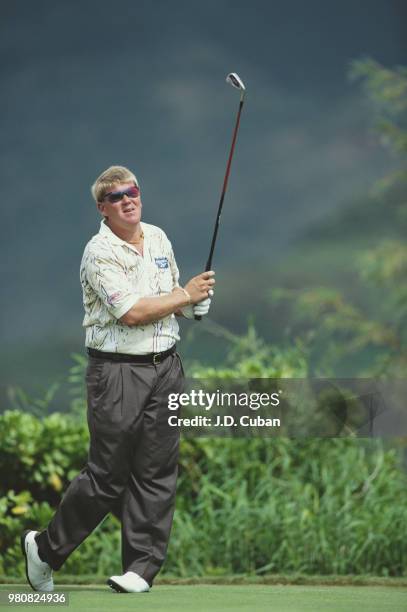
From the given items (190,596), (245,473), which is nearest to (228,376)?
(245,473)

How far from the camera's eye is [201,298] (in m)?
3.96

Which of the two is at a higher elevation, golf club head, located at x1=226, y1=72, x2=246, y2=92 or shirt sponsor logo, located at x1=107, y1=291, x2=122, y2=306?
golf club head, located at x1=226, y1=72, x2=246, y2=92

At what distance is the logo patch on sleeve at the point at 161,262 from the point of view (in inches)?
161

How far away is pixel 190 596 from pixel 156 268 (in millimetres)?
1260

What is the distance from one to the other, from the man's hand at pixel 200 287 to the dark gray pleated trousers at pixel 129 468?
0.96 ft

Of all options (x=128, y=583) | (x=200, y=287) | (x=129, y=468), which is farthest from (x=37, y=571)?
(x=200, y=287)

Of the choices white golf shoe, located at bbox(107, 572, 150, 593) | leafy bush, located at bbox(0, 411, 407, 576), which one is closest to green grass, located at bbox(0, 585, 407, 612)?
white golf shoe, located at bbox(107, 572, 150, 593)

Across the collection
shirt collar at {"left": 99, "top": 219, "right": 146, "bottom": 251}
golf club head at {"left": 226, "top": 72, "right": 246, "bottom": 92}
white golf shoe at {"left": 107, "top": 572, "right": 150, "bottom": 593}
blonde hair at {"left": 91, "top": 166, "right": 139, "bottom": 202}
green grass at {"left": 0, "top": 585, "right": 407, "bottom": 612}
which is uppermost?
golf club head at {"left": 226, "top": 72, "right": 246, "bottom": 92}

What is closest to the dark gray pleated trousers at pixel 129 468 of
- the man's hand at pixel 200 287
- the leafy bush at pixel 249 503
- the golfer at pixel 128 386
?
the golfer at pixel 128 386

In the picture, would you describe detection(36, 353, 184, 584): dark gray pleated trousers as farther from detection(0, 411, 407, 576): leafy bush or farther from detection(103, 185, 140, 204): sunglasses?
detection(0, 411, 407, 576): leafy bush

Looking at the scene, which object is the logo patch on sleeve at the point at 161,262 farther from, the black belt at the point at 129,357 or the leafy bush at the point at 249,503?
the leafy bush at the point at 249,503

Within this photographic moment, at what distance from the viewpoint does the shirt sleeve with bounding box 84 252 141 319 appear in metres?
3.88

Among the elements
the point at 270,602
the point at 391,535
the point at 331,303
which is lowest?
the point at 270,602

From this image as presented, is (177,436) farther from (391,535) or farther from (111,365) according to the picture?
(391,535)
